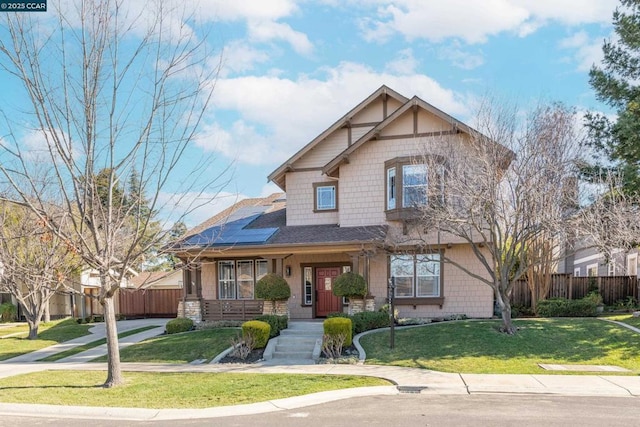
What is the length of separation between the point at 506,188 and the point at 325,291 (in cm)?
849

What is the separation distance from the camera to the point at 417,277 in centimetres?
1811

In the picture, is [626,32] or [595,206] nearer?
[595,206]

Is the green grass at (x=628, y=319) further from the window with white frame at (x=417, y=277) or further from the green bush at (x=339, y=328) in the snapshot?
the green bush at (x=339, y=328)

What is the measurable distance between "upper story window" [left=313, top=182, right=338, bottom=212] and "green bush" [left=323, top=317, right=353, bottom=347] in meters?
7.05

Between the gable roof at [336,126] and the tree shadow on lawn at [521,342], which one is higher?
the gable roof at [336,126]

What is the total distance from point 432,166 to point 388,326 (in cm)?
583

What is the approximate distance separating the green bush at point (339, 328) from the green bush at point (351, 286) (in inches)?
103

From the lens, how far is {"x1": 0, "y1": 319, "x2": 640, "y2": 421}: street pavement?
8078 millimetres

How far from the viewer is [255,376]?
1072 centimetres

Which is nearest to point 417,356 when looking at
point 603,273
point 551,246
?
point 551,246

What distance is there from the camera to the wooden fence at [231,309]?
60.1ft

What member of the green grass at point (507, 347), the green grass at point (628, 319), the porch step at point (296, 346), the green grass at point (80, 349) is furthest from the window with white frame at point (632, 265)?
the green grass at point (80, 349)

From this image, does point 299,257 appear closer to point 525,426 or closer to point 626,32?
point 525,426

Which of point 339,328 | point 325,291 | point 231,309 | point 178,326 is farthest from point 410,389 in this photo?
point 178,326
